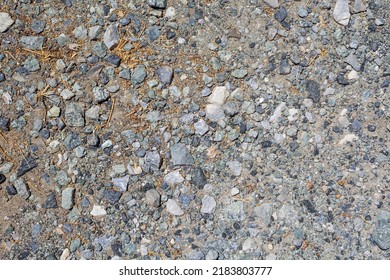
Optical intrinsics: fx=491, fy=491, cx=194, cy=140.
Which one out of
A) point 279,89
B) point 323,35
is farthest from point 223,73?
point 323,35

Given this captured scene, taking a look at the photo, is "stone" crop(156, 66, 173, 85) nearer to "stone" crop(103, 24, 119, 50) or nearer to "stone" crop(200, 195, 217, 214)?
"stone" crop(103, 24, 119, 50)

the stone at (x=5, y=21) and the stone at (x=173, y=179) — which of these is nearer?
the stone at (x=173, y=179)

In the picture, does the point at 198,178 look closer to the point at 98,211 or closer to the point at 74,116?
the point at 98,211

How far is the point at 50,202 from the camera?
11.1ft

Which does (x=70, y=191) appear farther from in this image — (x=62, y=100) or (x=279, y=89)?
(x=279, y=89)

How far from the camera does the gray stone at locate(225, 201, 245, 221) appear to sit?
3.36 meters

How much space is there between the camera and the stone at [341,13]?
3.65 m

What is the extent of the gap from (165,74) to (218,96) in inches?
16.4

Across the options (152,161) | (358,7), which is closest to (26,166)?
(152,161)

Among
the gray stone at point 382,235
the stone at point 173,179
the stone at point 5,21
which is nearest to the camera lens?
the gray stone at point 382,235

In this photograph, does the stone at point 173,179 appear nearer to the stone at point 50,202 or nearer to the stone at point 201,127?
the stone at point 201,127

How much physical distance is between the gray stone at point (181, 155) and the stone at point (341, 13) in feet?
4.91

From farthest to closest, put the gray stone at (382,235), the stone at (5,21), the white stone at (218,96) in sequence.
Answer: the stone at (5,21) → the white stone at (218,96) → the gray stone at (382,235)

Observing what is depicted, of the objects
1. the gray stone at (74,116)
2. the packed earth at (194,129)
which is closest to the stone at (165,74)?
the packed earth at (194,129)
